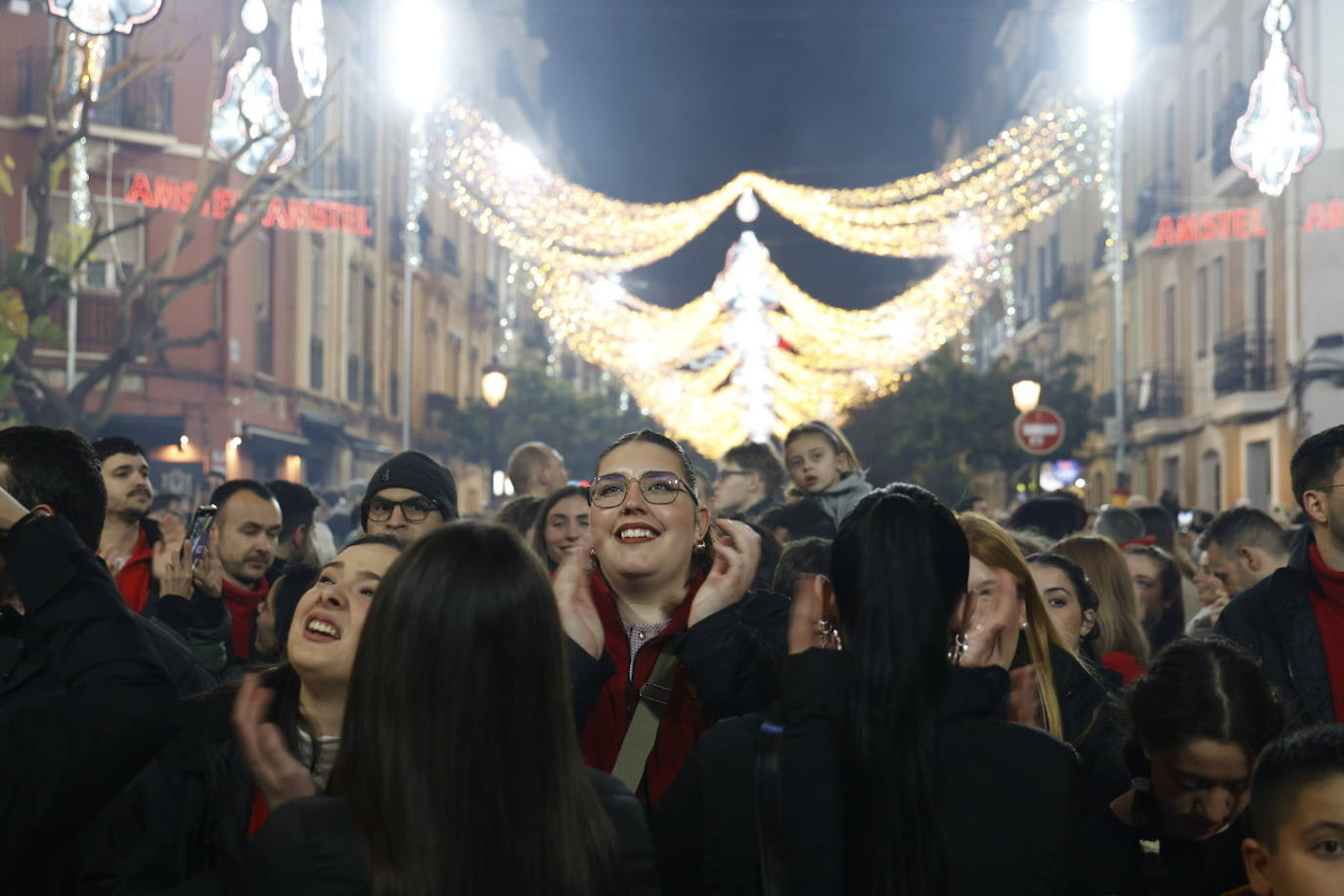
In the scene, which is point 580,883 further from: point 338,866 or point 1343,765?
point 1343,765

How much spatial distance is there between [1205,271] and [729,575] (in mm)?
32411

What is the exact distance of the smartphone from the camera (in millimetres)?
5590

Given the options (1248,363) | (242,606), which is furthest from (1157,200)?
(242,606)

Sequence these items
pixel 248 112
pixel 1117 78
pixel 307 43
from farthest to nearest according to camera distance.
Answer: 1. pixel 1117 78
2. pixel 248 112
3. pixel 307 43

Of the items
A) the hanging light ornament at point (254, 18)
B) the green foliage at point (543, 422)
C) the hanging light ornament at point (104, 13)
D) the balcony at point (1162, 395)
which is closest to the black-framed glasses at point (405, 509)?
the hanging light ornament at point (104, 13)

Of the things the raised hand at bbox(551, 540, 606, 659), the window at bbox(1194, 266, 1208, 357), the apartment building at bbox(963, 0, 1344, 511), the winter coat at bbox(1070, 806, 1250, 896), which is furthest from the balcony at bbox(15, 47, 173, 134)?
the winter coat at bbox(1070, 806, 1250, 896)

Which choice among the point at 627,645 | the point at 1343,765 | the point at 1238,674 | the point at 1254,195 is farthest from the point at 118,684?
the point at 1254,195

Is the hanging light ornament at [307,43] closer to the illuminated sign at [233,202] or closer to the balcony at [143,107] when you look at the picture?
the illuminated sign at [233,202]

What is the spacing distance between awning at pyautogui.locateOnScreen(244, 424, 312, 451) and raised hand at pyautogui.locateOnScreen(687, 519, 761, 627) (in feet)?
85.3

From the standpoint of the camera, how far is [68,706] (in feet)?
9.00

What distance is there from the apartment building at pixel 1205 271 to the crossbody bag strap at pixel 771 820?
2115 centimetres

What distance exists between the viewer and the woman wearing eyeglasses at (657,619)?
3787 millimetres

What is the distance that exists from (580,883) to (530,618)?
1.40 feet

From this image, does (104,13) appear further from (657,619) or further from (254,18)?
(657,619)
